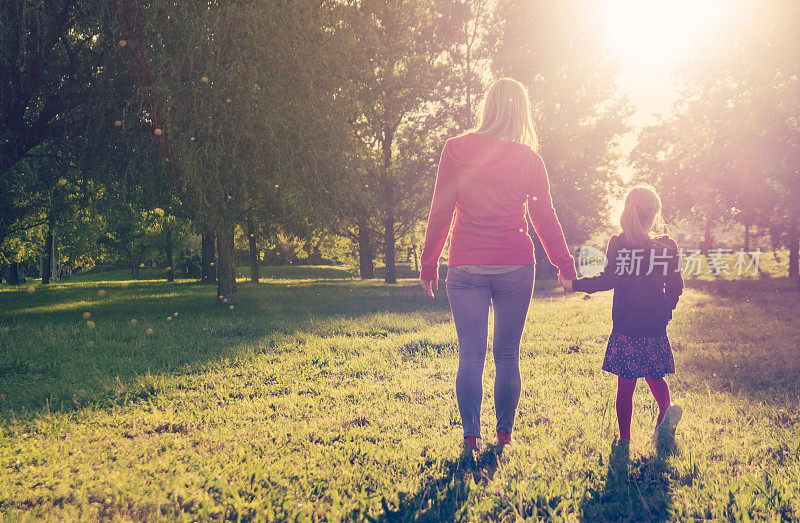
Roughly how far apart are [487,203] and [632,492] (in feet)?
6.47

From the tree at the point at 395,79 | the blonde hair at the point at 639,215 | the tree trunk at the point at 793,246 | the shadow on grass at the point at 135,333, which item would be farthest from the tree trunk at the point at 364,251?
the blonde hair at the point at 639,215

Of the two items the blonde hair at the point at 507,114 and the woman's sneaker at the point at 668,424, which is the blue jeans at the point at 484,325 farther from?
the woman's sneaker at the point at 668,424

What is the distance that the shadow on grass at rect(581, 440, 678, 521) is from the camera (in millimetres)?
2766

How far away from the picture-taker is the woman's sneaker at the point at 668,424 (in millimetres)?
3738

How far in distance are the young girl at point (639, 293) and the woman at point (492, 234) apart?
48 cm

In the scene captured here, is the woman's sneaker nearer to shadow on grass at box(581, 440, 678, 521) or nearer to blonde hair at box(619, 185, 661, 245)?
shadow on grass at box(581, 440, 678, 521)

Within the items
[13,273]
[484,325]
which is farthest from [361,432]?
[13,273]

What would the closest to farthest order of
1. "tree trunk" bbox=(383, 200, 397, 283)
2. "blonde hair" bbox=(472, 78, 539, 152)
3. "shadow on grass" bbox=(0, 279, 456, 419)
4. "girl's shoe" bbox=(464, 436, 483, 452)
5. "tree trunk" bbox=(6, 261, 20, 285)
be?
"blonde hair" bbox=(472, 78, 539, 152)
"girl's shoe" bbox=(464, 436, 483, 452)
"shadow on grass" bbox=(0, 279, 456, 419)
"tree trunk" bbox=(383, 200, 397, 283)
"tree trunk" bbox=(6, 261, 20, 285)

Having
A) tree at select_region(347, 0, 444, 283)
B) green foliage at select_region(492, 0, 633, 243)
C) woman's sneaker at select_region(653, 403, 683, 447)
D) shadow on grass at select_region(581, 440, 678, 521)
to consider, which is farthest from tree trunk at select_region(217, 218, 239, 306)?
green foliage at select_region(492, 0, 633, 243)

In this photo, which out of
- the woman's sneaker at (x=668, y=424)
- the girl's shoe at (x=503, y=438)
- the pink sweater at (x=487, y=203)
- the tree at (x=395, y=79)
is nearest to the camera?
the pink sweater at (x=487, y=203)

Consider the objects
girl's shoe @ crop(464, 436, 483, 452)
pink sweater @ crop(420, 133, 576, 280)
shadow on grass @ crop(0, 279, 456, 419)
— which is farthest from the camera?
shadow on grass @ crop(0, 279, 456, 419)

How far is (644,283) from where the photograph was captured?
3555 millimetres

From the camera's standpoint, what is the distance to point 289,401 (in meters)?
4.86

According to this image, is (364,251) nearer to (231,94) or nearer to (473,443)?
(231,94)
